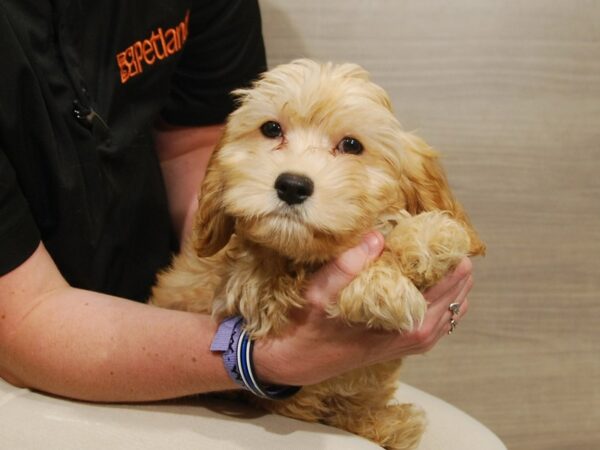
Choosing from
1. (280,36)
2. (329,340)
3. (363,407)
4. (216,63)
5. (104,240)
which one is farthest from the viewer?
(280,36)

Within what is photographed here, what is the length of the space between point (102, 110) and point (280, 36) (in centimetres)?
60

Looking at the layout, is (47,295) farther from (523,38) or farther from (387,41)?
(523,38)

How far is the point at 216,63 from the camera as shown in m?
1.41

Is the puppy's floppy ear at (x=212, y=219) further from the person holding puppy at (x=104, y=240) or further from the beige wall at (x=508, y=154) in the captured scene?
the beige wall at (x=508, y=154)

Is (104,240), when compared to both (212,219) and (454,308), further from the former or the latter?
(454,308)

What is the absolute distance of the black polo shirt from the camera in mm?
978

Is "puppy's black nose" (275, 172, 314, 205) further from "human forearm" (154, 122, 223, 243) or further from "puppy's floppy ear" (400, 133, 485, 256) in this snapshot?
"human forearm" (154, 122, 223, 243)

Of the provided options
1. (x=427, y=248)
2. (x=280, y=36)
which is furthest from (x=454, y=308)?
(x=280, y=36)

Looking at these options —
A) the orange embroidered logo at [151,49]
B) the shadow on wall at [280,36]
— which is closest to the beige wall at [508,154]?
the shadow on wall at [280,36]

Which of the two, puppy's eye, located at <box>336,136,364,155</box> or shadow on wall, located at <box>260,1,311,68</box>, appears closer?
puppy's eye, located at <box>336,136,364,155</box>

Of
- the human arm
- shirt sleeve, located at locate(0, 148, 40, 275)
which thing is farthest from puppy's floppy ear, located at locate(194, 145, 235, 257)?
shirt sleeve, located at locate(0, 148, 40, 275)

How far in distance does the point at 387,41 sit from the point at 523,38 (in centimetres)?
31

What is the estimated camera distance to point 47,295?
3.16 ft

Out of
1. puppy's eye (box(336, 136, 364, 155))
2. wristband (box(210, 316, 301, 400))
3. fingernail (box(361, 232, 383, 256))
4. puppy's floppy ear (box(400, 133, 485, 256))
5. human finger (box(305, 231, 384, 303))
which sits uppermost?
puppy's eye (box(336, 136, 364, 155))
